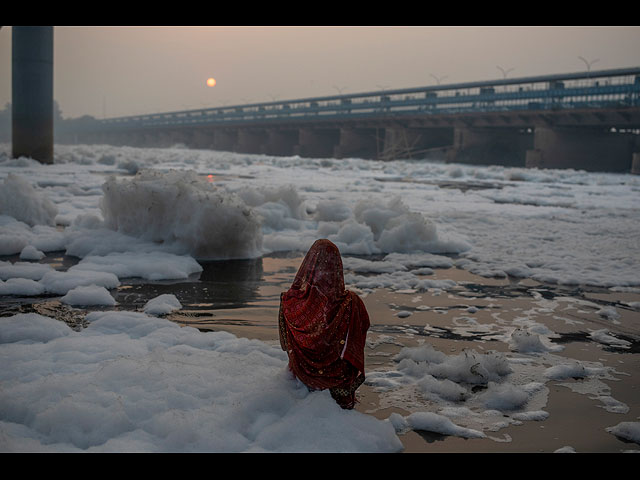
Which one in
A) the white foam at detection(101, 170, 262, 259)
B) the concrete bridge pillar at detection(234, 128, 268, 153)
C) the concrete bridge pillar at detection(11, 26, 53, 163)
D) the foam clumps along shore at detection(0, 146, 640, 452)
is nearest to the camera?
the foam clumps along shore at detection(0, 146, 640, 452)

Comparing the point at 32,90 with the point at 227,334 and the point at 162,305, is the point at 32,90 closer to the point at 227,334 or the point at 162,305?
the point at 162,305

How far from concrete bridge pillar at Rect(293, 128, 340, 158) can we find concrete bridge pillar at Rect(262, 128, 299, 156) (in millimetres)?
3241

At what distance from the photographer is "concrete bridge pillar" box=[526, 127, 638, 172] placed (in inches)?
1393

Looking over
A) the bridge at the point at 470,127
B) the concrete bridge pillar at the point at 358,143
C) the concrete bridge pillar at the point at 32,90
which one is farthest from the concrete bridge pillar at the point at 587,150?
the concrete bridge pillar at the point at 32,90

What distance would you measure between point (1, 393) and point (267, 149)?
205 ft

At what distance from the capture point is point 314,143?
2331 inches

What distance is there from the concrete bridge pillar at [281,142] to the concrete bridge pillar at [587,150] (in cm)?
3111

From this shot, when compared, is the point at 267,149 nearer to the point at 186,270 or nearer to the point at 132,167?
the point at 132,167

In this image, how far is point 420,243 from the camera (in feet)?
30.4

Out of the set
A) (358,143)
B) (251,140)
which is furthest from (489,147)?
(251,140)

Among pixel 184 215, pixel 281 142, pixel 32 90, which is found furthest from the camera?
pixel 281 142

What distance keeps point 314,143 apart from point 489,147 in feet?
65.2

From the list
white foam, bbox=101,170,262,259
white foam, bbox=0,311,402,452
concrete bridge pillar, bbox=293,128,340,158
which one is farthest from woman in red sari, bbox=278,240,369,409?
concrete bridge pillar, bbox=293,128,340,158

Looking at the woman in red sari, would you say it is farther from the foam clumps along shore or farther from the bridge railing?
the bridge railing
